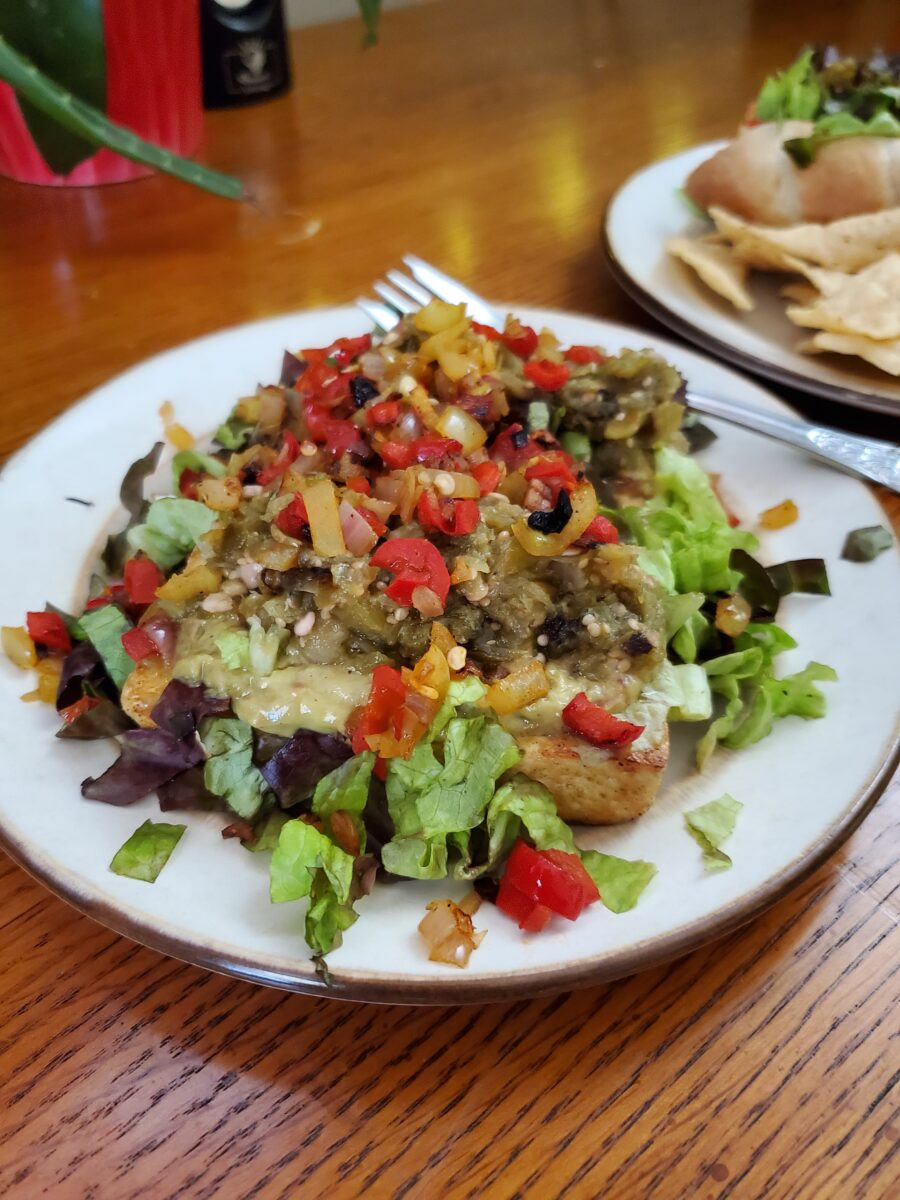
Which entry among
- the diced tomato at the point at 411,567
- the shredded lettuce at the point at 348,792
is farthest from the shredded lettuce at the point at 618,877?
the diced tomato at the point at 411,567

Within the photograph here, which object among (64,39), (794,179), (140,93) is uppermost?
(64,39)

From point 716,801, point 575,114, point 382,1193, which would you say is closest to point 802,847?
point 716,801

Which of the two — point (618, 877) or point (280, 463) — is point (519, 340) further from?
point (618, 877)

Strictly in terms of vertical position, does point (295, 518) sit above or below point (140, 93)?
below

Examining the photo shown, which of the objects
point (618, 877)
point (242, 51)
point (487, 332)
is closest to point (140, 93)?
point (242, 51)

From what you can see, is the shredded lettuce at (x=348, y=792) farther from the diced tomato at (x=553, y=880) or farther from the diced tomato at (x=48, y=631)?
the diced tomato at (x=48, y=631)

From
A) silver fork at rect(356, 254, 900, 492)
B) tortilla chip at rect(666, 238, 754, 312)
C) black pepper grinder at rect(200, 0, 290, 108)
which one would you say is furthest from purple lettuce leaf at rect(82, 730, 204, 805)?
black pepper grinder at rect(200, 0, 290, 108)

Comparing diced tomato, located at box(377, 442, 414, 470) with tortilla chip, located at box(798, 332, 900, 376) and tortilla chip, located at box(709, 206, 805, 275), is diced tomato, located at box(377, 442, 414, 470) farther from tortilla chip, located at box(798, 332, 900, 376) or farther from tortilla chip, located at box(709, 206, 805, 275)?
tortilla chip, located at box(709, 206, 805, 275)

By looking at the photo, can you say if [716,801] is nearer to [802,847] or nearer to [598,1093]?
[802,847]
